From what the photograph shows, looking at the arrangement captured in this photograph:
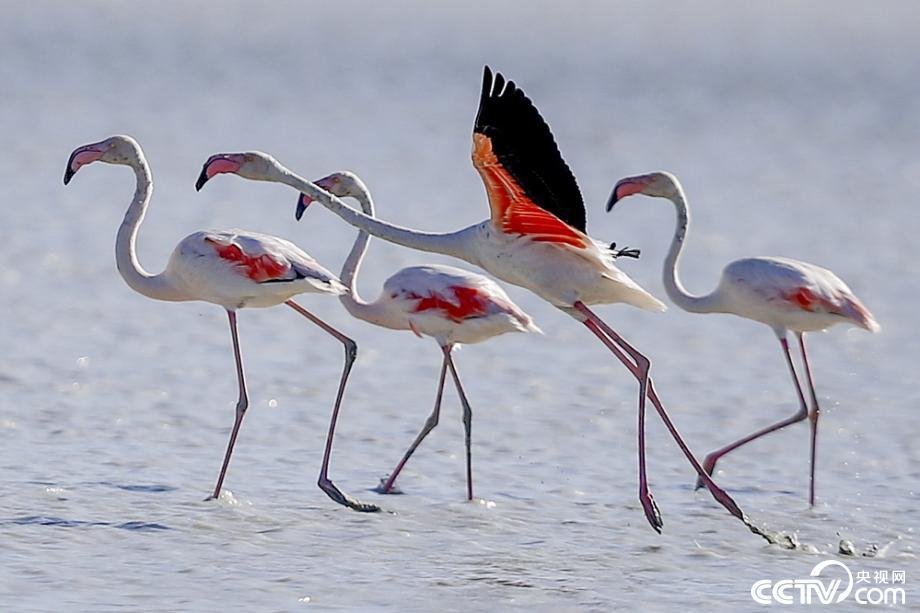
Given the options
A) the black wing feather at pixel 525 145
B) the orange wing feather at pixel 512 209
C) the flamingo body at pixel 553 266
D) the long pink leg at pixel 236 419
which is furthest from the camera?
the long pink leg at pixel 236 419

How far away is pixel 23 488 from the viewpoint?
22.9 feet

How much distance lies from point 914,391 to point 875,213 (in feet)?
21.9

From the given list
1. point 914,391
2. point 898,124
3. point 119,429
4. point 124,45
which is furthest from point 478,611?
point 124,45

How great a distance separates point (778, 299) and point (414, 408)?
1.83 m

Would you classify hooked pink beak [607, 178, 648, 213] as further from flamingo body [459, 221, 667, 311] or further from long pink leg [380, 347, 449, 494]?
flamingo body [459, 221, 667, 311]

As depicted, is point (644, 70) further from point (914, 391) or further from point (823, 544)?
point (823, 544)

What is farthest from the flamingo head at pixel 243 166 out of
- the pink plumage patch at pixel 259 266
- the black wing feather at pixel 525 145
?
the black wing feather at pixel 525 145

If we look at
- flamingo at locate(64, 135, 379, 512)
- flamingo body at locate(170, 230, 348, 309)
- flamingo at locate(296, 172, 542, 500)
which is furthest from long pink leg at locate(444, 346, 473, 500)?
flamingo body at locate(170, 230, 348, 309)

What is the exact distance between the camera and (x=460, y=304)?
7727 millimetres

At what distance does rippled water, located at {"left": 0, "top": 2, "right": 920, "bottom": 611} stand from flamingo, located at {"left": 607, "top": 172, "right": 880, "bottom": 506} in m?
0.35

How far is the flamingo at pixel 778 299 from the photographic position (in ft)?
26.5

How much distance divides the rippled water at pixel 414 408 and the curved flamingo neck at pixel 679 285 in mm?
630

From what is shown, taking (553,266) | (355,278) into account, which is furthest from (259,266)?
(553,266)

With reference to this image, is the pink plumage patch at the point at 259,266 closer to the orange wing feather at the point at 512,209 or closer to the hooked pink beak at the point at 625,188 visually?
the orange wing feather at the point at 512,209
